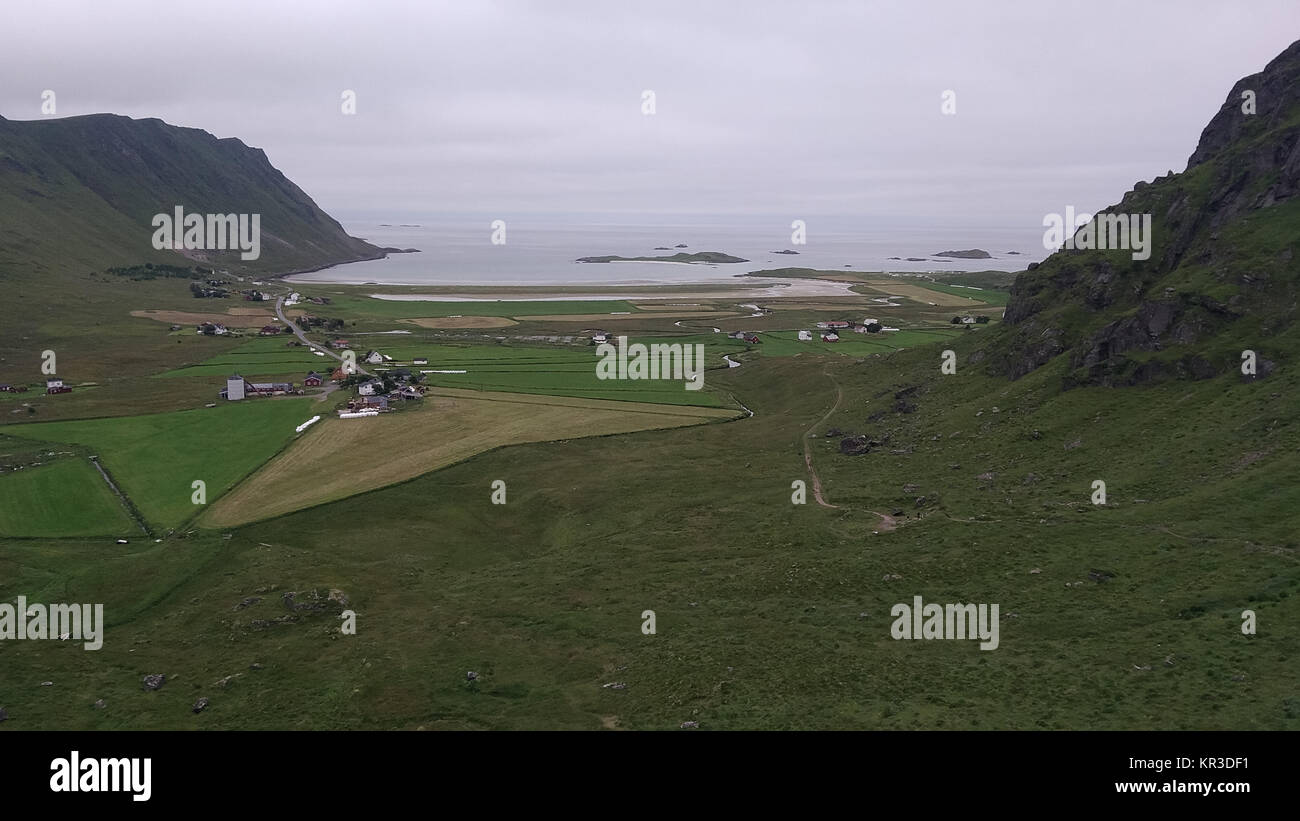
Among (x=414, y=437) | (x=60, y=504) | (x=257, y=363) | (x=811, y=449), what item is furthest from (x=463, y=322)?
(x=60, y=504)

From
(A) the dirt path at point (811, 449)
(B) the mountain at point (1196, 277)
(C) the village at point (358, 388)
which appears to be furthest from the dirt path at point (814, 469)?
(C) the village at point (358, 388)

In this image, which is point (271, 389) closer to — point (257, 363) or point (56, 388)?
point (56, 388)

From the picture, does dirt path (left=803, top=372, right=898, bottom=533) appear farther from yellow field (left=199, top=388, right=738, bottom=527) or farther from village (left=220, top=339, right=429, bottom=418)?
village (left=220, top=339, right=429, bottom=418)

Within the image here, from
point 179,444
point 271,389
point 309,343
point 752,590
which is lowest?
point 752,590

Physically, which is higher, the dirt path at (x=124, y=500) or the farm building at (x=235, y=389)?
the farm building at (x=235, y=389)

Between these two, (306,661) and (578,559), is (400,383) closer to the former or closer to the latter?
(578,559)

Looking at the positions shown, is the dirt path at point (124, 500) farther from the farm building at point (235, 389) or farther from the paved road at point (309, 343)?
the paved road at point (309, 343)
